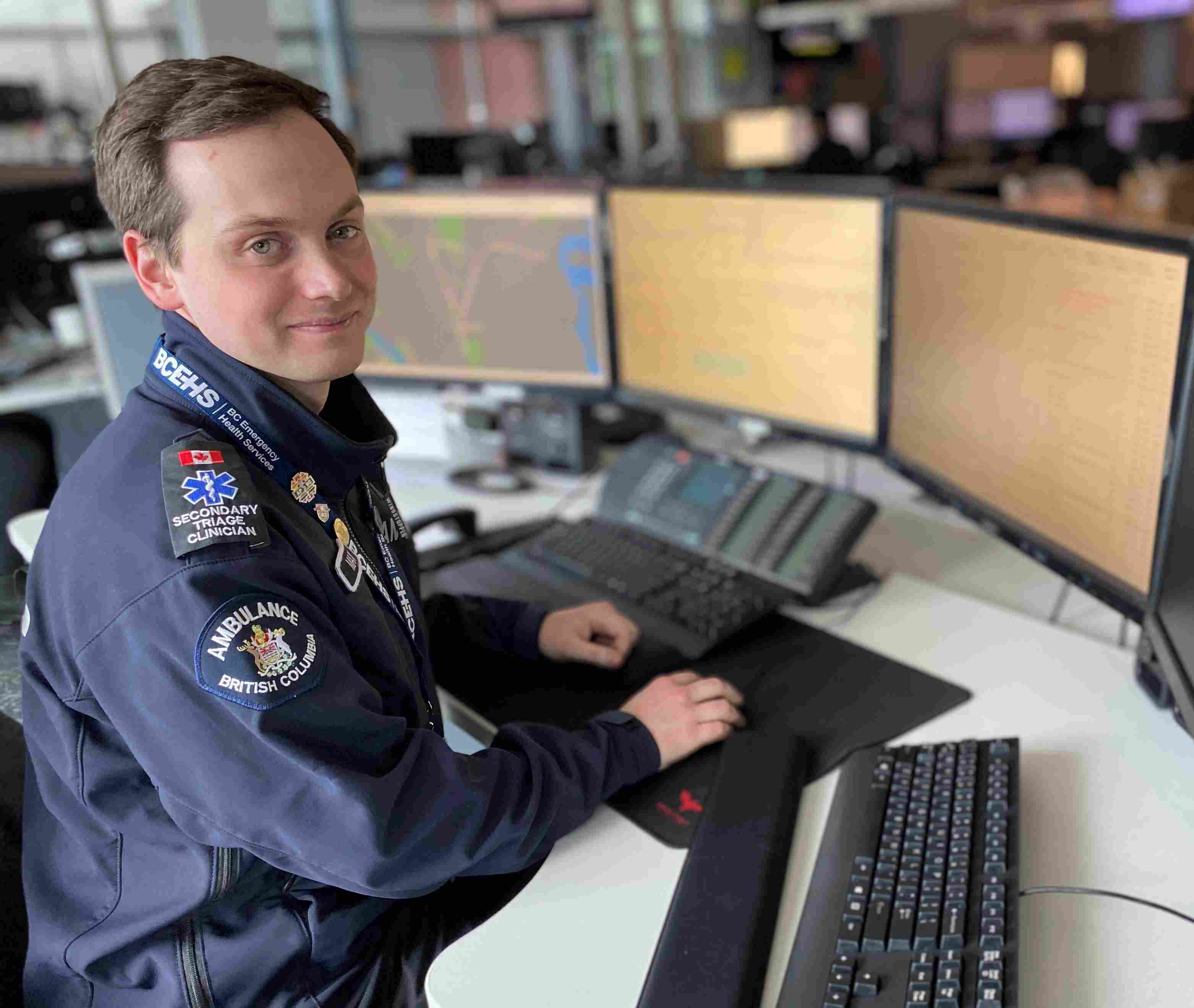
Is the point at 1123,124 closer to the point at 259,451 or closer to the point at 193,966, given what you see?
the point at 259,451

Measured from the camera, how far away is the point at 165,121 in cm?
81

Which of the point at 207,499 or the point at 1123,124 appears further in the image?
the point at 1123,124

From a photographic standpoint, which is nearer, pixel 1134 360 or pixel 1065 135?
pixel 1134 360

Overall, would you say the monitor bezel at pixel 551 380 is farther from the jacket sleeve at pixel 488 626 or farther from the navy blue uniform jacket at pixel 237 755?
the navy blue uniform jacket at pixel 237 755

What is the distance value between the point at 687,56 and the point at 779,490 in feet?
20.3

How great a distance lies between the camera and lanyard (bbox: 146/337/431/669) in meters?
0.86

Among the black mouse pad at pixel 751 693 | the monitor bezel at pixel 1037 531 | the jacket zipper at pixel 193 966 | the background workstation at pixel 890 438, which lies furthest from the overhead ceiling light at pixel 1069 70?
the jacket zipper at pixel 193 966

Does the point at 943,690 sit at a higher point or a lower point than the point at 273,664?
lower

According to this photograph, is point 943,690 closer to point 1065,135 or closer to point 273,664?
point 273,664

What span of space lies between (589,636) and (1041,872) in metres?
0.52

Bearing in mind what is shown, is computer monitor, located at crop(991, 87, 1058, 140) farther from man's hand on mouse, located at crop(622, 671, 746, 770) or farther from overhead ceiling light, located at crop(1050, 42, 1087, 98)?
man's hand on mouse, located at crop(622, 671, 746, 770)

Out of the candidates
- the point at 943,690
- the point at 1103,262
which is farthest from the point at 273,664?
the point at 1103,262

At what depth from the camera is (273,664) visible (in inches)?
29.4

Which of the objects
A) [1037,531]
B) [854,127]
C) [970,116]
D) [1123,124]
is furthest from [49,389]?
[1123,124]
